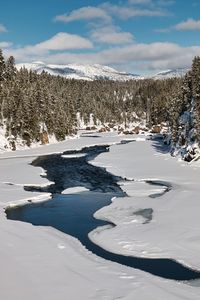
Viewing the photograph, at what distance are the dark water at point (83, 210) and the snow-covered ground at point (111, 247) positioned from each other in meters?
0.73

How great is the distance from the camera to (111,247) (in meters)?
24.6

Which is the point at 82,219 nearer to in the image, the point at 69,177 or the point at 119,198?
the point at 119,198

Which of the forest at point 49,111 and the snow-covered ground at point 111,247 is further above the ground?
→ the forest at point 49,111

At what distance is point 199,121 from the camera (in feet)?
190

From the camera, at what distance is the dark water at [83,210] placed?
851 inches

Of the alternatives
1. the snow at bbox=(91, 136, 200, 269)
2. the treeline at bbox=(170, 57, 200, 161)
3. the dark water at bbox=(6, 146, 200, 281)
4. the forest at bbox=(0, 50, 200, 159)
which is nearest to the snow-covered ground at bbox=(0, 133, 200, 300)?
the snow at bbox=(91, 136, 200, 269)

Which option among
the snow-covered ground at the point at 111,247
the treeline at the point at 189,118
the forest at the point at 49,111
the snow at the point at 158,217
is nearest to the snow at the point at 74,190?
the snow-covered ground at the point at 111,247

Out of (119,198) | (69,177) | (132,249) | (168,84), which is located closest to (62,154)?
(69,177)

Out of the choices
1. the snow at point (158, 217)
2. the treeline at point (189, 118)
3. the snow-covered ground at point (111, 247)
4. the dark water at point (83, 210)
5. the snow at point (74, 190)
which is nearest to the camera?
the snow-covered ground at point (111, 247)

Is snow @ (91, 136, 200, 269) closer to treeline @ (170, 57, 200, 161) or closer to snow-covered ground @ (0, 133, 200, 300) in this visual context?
snow-covered ground @ (0, 133, 200, 300)

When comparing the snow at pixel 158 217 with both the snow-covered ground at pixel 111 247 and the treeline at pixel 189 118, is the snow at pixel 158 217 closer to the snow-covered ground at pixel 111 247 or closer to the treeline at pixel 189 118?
the snow-covered ground at pixel 111 247

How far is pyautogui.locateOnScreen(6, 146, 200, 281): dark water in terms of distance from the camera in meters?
21.6

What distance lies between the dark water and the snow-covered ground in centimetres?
73

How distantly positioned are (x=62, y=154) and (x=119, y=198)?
39231mm
